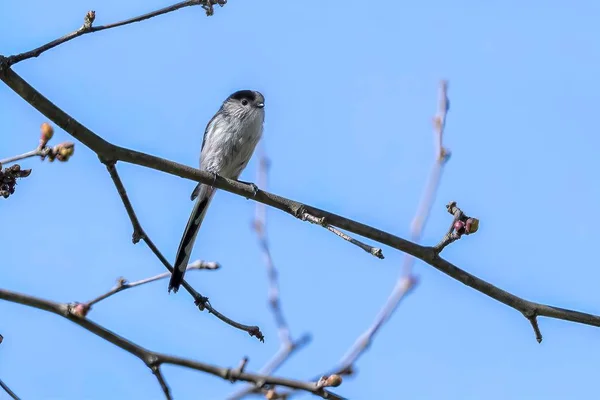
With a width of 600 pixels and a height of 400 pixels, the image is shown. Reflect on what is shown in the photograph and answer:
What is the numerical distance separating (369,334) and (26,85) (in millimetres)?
1855

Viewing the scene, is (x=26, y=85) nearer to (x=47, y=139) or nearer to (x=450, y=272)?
(x=47, y=139)

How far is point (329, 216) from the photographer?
3.97 m

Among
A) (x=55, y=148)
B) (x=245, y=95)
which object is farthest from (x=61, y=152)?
(x=245, y=95)

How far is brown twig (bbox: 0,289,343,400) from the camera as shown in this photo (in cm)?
207

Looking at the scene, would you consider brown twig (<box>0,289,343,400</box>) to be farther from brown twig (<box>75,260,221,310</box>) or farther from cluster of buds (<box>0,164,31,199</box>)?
cluster of buds (<box>0,164,31,199</box>)

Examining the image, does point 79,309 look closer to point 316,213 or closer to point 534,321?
point 316,213

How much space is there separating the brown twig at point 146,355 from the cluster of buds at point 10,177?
3.90ft

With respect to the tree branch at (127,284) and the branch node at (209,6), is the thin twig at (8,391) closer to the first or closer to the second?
the tree branch at (127,284)

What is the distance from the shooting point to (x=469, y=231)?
3.69m

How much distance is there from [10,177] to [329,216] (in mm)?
1431

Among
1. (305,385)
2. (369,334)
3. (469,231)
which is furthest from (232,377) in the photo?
(469,231)

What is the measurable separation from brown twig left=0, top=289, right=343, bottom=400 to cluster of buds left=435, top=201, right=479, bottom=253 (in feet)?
5.44

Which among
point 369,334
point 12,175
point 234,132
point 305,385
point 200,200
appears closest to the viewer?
point 305,385

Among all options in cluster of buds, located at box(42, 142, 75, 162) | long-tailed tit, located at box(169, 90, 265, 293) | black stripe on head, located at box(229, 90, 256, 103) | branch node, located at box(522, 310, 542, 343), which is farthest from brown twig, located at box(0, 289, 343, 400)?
black stripe on head, located at box(229, 90, 256, 103)
